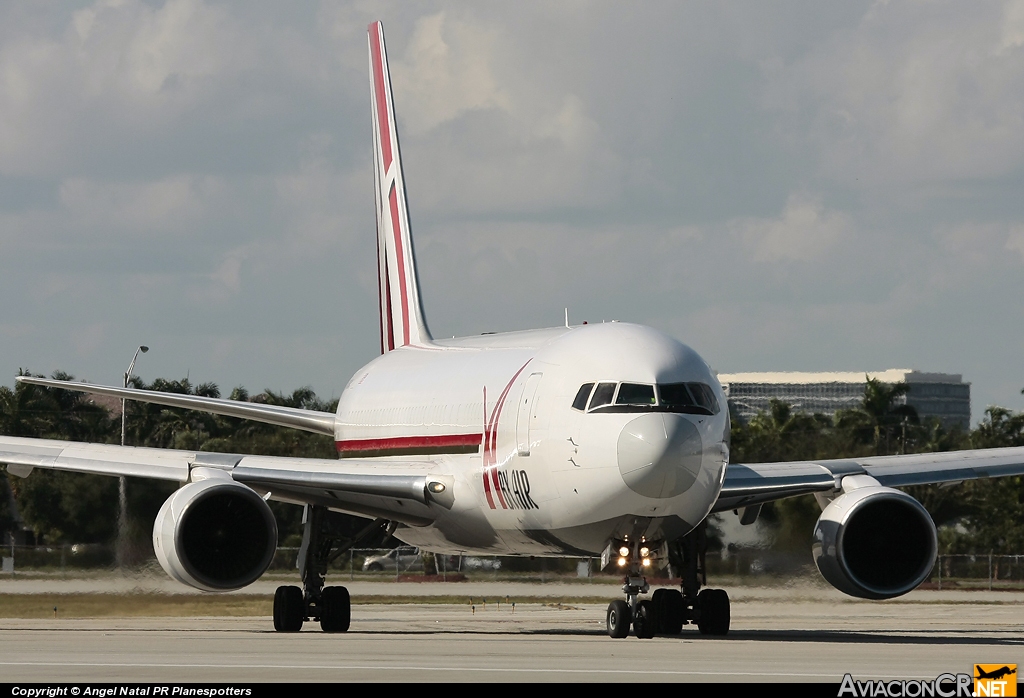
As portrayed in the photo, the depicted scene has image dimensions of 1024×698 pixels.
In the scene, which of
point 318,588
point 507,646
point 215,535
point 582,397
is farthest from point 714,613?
point 215,535

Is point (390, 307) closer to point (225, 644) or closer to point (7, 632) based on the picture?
point (7, 632)

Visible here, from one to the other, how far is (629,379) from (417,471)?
18.7 ft

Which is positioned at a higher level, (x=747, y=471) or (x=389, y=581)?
(x=747, y=471)

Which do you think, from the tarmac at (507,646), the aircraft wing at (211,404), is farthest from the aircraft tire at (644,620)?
the aircraft wing at (211,404)

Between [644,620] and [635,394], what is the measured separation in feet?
8.40

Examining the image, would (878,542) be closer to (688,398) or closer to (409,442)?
(688,398)

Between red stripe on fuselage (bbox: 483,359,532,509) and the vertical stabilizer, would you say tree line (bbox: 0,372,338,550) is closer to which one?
the vertical stabilizer

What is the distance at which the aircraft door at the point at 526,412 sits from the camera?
824 inches

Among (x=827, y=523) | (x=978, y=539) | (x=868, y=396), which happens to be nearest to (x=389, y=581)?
(x=978, y=539)

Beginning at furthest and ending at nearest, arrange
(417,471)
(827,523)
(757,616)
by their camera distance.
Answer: (757,616) < (417,471) < (827,523)

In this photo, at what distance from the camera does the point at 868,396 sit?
84375 mm

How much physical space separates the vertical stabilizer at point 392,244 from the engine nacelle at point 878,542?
34.6 feet

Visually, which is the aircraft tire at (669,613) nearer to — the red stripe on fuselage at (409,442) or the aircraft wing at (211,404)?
the red stripe on fuselage at (409,442)

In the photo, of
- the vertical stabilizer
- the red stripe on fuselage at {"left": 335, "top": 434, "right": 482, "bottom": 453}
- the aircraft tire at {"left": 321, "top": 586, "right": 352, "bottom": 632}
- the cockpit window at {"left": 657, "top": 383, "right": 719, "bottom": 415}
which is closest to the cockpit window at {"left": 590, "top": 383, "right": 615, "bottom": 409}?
the cockpit window at {"left": 657, "top": 383, "right": 719, "bottom": 415}
